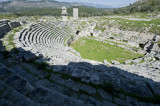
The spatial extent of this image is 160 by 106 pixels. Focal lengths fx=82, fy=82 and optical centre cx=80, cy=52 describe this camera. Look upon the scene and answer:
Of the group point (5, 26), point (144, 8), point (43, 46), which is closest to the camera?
point (43, 46)

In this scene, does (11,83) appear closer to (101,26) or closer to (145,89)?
(145,89)

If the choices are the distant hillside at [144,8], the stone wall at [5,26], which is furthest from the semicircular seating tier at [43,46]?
the distant hillside at [144,8]

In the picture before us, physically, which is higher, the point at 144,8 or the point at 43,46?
the point at 144,8

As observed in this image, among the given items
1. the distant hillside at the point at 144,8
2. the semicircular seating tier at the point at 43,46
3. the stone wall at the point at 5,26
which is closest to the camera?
the semicircular seating tier at the point at 43,46

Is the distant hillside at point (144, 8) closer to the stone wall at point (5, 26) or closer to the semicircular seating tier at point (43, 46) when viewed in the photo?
the semicircular seating tier at point (43, 46)

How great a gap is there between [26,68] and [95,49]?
16672 millimetres

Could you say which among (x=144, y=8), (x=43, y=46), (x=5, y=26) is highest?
(x=144, y=8)

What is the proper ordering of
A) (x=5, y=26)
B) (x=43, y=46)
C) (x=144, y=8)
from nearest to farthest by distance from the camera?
(x=43, y=46) → (x=5, y=26) → (x=144, y=8)

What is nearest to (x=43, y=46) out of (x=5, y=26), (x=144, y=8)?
(x=5, y=26)

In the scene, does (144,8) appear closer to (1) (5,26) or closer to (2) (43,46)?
(2) (43,46)

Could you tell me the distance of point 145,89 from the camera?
446cm

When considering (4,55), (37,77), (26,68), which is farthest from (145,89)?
(4,55)

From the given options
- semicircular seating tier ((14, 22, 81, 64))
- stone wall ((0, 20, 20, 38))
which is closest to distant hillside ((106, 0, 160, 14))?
semicircular seating tier ((14, 22, 81, 64))

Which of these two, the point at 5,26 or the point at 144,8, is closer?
the point at 5,26
